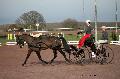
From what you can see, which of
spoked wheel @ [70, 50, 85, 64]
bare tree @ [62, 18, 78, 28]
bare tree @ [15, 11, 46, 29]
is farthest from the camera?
bare tree @ [62, 18, 78, 28]

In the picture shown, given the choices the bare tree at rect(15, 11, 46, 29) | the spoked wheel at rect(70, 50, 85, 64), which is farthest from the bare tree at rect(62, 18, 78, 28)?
the spoked wheel at rect(70, 50, 85, 64)

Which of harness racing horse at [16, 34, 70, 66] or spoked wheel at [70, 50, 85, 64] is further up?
harness racing horse at [16, 34, 70, 66]

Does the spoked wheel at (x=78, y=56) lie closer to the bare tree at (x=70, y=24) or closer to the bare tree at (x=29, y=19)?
the bare tree at (x=29, y=19)

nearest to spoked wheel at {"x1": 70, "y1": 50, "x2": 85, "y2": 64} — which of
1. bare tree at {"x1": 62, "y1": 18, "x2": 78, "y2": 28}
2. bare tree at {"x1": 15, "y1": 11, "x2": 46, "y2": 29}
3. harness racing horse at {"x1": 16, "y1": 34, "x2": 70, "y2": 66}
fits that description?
harness racing horse at {"x1": 16, "y1": 34, "x2": 70, "y2": 66}

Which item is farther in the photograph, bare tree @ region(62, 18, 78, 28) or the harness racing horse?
bare tree @ region(62, 18, 78, 28)

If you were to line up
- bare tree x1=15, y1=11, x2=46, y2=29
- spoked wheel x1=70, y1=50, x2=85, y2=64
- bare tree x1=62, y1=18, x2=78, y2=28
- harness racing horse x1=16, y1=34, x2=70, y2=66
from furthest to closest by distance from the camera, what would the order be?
bare tree x1=62, y1=18, x2=78, y2=28, bare tree x1=15, y1=11, x2=46, y2=29, harness racing horse x1=16, y1=34, x2=70, y2=66, spoked wheel x1=70, y1=50, x2=85, y2=64

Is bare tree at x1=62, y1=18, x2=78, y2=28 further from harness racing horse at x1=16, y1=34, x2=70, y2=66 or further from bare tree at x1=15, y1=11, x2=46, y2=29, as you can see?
harness racing horse at x1=16, y1=34, x2=70, y2=66

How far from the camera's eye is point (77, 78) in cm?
1234

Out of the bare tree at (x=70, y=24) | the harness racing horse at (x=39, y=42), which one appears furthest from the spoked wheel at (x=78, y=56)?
the bare tree at (x=70, y=24)

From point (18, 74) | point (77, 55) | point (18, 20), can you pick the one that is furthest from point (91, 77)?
point (18, 20)

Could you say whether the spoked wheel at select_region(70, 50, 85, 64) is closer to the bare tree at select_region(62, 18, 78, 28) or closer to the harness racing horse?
the harness racing horse

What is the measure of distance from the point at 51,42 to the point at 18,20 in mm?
55127

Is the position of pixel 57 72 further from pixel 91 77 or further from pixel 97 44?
pixel 97 44

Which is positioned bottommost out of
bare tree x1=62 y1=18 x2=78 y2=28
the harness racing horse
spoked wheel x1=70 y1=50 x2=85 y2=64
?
spoked wheel x1=70 y1=50 x2=85 y2=64
